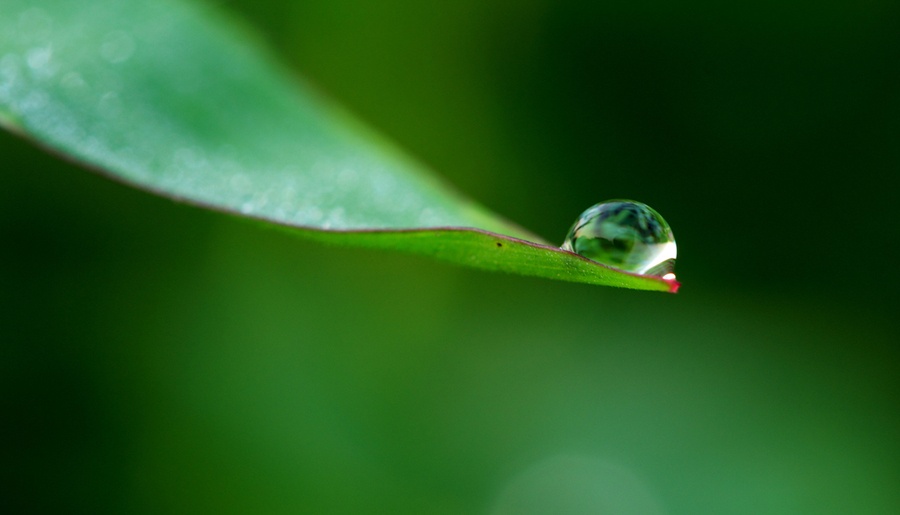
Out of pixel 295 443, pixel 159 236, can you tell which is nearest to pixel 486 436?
pixel 295 443

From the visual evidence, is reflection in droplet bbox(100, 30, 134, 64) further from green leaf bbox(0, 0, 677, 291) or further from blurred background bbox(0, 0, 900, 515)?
blurred background bbox(0, 0, 900, 515)

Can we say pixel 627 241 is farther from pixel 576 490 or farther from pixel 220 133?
pixel 576 490

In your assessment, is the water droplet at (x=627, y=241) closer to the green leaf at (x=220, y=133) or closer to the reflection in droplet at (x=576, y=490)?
the green leaf at (x=220, y=133)

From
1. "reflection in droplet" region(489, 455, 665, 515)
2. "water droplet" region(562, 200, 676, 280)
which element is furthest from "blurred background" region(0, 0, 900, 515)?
"water droplet" region(562, 200, 676, 280)

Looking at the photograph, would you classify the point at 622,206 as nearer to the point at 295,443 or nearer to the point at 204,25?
the point at 204,25

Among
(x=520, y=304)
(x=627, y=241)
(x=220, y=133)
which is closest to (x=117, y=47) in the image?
(x=220, y=133)

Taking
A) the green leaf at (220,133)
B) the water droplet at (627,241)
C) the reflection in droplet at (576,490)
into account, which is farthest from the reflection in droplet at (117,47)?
the reflection in droplet at (576,490)
